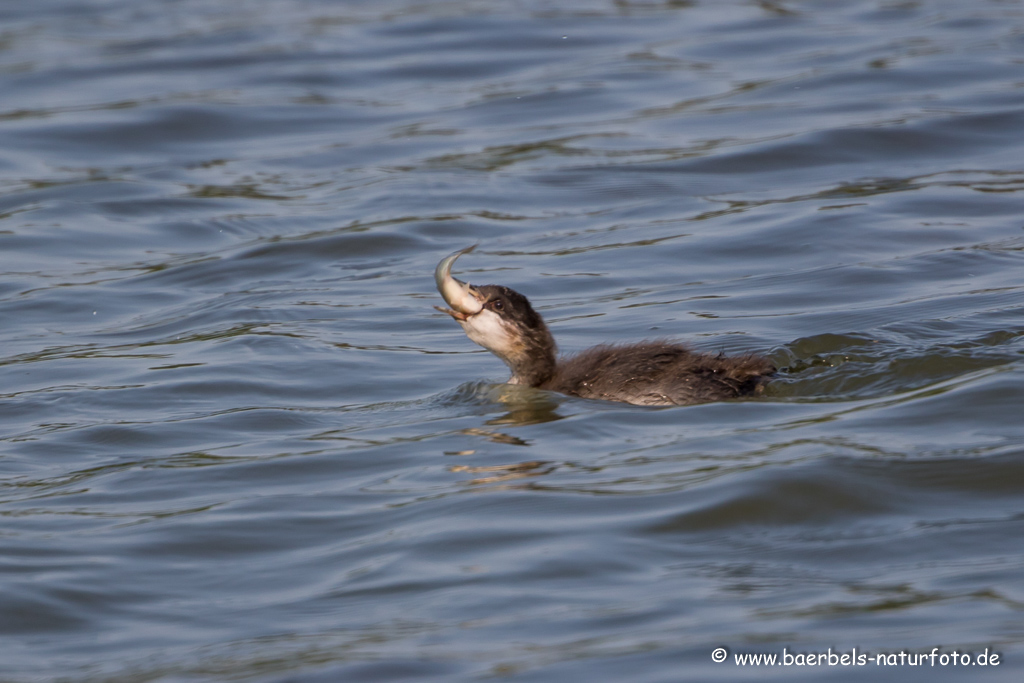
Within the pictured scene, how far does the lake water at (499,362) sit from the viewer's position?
5500 mm

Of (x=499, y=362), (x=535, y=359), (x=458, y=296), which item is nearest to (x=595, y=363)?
(x=535, y=359)

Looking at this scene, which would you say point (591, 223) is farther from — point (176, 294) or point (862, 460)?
point (862, 460)

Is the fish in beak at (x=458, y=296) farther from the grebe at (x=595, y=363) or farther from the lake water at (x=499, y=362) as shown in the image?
the lake water at (x=499, y=362)

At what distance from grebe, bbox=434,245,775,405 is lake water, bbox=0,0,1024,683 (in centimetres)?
13

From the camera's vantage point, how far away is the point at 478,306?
8469mm

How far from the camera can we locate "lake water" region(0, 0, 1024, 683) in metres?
5.50

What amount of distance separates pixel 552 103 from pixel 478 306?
9.59 meters

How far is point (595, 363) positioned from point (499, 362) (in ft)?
5.31

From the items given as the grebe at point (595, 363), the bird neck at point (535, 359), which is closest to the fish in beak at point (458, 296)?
the grebe at point (595, 363)

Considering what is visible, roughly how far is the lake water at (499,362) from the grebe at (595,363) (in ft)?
0.44

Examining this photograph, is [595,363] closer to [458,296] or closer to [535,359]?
[535,359]

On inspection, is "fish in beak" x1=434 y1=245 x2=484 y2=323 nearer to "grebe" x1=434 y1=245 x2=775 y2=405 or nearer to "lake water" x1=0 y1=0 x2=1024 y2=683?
"grebe" x1=434 y1=245 x2=775 y2=405

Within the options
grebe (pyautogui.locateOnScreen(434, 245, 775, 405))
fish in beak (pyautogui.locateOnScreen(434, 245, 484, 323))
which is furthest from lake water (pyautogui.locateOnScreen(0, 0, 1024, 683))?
fish in beak (pyautogui.locateOnScreen(434, 245, 484, 323))

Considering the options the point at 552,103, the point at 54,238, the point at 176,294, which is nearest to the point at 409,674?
the point at 176,294
